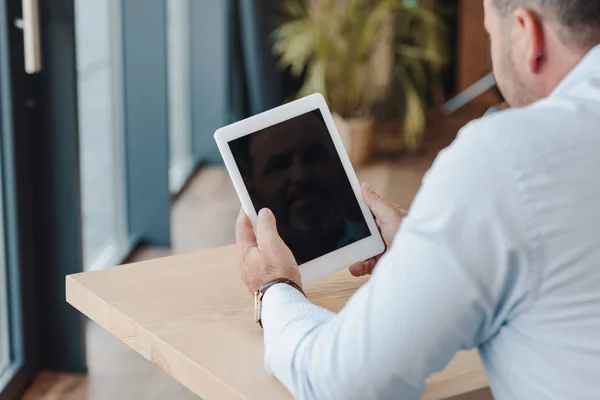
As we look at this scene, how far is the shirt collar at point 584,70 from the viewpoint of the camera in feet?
3.51

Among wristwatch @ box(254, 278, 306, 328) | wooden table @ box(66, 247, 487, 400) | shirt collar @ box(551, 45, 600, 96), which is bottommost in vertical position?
wooden table @ box(66, 247, 487, 400)

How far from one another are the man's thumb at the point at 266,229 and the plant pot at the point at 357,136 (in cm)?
376

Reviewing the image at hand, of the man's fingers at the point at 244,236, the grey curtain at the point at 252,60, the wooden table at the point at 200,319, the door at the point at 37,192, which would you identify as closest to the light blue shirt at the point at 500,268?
the wooden table at the point at 200,319

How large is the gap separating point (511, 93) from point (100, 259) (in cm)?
275

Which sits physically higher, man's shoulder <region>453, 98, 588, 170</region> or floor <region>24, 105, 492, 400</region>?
man's shoulder <region>453, 98, 588, 170</region>

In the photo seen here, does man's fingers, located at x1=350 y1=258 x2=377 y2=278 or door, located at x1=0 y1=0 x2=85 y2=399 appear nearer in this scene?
man's fingers, located at x1=350 y1=258 x2=377 y2=278

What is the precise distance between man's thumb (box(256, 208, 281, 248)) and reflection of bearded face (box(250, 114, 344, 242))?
0.04 m

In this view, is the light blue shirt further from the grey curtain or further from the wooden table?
the grey curtain

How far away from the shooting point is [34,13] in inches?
99.4

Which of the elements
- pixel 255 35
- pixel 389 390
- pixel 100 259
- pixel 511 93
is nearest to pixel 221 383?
pixel 389 390

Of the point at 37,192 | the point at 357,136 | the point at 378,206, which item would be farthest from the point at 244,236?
the point at 357,136

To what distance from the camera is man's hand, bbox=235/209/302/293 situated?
4.37 ft

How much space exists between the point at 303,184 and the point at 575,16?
530 mm

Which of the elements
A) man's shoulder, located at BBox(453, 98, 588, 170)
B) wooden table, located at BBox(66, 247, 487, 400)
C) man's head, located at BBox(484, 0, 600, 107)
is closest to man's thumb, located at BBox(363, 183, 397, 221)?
wooden table, located at BBox(66, 247, 487, 400)
